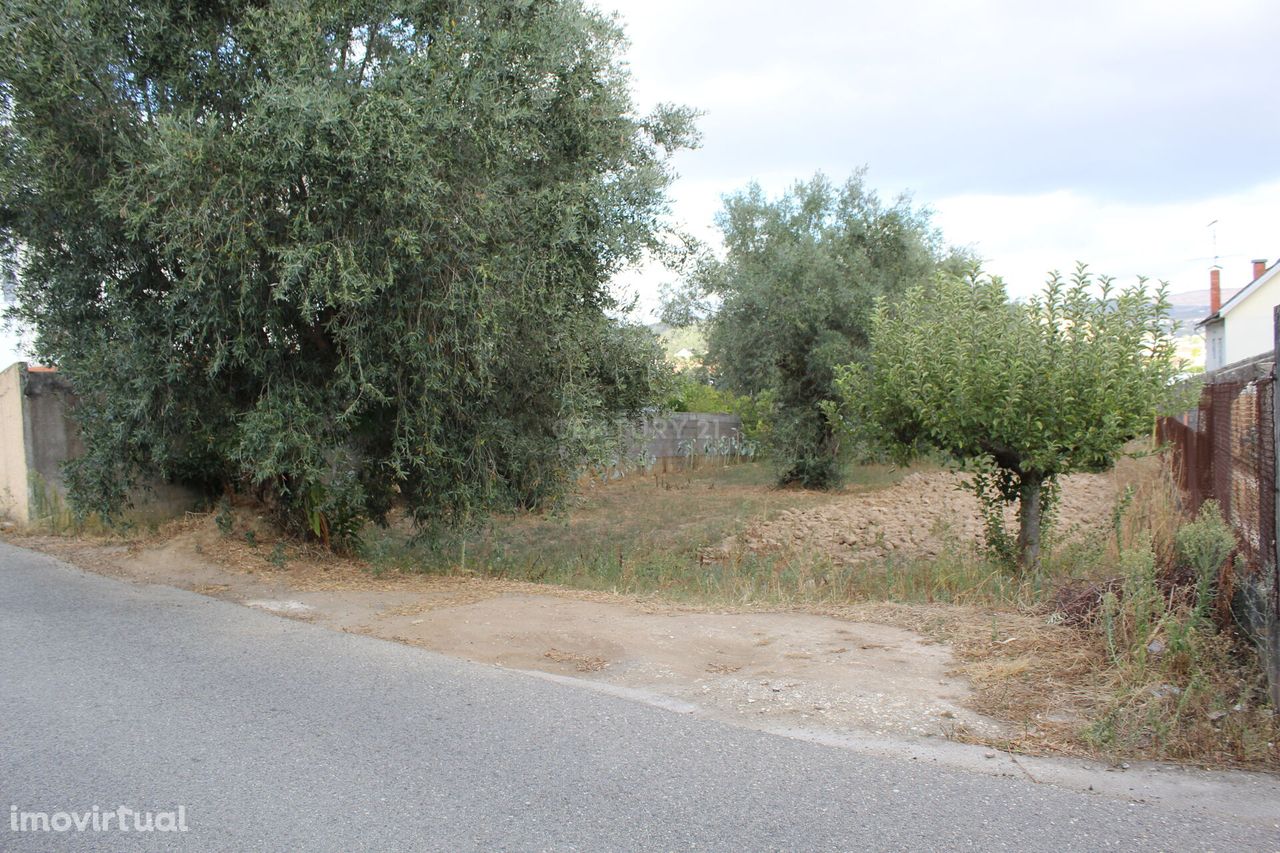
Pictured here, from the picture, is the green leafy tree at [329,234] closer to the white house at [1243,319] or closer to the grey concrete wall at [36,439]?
the grey concrete wall at [36,439]

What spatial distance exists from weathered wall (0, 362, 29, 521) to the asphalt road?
9659 mm

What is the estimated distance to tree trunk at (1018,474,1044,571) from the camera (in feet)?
33.2

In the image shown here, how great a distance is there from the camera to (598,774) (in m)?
4.70

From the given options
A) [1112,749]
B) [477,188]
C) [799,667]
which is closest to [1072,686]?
[1112,749]

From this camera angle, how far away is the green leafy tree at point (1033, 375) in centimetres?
905

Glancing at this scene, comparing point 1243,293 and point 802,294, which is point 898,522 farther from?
point 1243,293

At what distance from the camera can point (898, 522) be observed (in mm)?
17688

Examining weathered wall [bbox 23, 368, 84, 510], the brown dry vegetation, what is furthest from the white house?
weathered wall [bbox 23, 368, 84, 510]

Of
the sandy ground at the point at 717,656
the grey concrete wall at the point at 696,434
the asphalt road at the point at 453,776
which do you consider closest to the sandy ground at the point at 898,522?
the sandy ground at the point at 717,656

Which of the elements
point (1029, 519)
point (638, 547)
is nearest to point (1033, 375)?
point (1029, 519)

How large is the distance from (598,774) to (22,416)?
547 inches

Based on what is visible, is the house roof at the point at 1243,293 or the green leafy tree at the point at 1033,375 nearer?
the green leafy tree at the point at 1033,375

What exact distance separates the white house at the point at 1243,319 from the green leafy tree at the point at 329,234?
3162 centimetres

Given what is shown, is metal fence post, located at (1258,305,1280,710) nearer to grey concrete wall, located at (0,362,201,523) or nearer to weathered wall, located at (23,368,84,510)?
grey concrete wall, located at (0,362,201,523)
